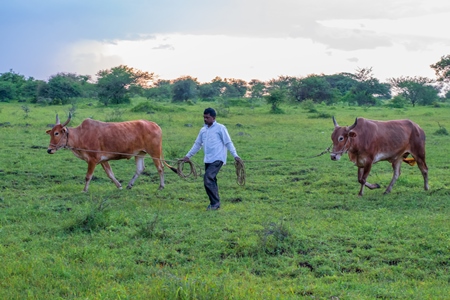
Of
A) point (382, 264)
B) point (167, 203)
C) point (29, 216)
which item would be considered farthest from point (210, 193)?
point (382, 264)

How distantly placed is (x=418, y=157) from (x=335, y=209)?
283 centimetres

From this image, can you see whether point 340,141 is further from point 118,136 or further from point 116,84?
point 116,84

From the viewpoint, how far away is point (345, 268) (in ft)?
17.5

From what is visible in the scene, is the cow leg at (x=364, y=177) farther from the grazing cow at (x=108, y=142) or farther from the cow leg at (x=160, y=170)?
the cow leg at (x=160, y=170)

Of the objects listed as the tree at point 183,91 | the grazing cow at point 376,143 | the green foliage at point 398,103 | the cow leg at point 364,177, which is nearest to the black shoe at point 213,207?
the grazing cow at point 376,143

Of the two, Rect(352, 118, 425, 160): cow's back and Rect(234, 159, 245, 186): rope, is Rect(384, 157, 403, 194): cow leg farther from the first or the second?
Rect(234, 159, 245, 186): rope

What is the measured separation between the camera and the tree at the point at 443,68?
129 feet

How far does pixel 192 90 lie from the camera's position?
1593 inches

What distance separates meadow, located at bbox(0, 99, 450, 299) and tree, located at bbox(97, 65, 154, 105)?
22595 mm

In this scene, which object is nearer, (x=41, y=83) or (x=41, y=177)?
(x=41, y=177)

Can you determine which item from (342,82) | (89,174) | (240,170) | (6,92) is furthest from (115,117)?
(342,82)

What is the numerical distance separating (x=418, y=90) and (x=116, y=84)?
931 inches

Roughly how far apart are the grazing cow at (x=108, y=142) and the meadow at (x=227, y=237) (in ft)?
1.71

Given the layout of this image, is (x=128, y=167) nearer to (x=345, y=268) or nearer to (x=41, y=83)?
(x=345, y=268)
